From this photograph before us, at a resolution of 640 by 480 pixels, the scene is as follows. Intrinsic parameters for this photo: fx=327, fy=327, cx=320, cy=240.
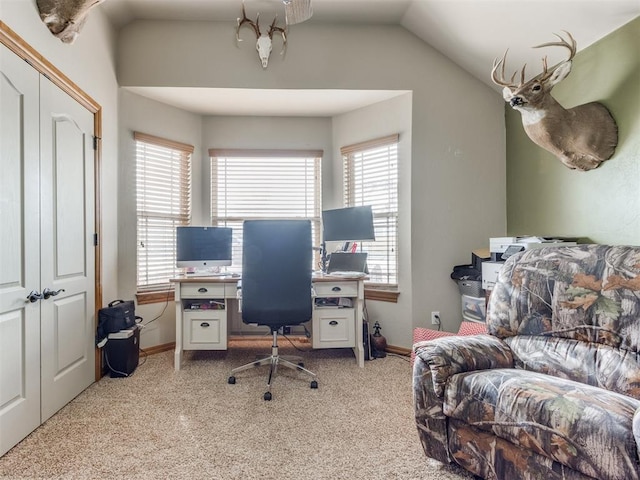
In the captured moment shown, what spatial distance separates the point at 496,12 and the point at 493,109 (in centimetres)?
95

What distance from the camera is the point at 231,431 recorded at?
1.88 m

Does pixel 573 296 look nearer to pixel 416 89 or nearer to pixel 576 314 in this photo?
pixel 576 314

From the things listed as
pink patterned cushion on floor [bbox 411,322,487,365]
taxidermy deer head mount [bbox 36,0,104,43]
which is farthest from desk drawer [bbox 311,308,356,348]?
taxidermy deer head mount [bbox 36,0,104,43]

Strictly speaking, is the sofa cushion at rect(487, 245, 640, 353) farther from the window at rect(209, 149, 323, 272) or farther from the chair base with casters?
the window at rect(209, 149, 323, 272)

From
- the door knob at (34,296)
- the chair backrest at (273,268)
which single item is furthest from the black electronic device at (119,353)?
the chair backrest at (273,268)

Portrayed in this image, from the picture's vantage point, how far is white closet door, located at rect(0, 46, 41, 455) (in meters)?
1.69

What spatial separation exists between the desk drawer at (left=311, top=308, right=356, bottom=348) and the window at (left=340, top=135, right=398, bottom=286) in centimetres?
59

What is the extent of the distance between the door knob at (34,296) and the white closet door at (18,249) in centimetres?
2

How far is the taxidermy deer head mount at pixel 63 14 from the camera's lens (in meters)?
1.95

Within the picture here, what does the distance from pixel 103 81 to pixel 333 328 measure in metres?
2.91

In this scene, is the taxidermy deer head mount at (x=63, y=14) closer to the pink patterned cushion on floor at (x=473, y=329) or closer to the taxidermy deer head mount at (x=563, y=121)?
the taxidermy deer head mount at (x=563, y=121)

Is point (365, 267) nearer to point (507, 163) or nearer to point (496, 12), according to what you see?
point (507, 163)

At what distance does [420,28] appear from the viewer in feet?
9.88

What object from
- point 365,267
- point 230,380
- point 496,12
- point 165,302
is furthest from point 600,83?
point 165,302
